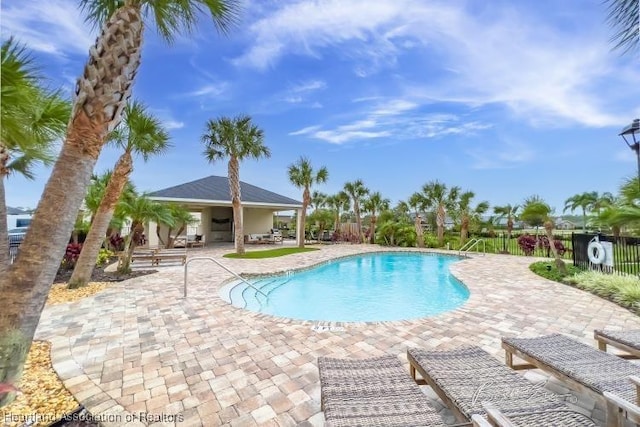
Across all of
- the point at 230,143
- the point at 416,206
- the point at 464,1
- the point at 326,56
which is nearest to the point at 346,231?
the point at 416,206

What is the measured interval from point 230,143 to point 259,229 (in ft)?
38.0

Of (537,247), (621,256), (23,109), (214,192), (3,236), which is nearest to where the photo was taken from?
(23,109)

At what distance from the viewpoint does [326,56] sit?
39.0ft

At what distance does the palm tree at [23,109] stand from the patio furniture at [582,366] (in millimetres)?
5401

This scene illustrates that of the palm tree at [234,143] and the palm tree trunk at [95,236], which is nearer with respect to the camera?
the palm tree trunk at [95,236]

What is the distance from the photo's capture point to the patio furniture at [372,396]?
6.86ft

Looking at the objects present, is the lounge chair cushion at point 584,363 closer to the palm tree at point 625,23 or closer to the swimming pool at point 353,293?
the palm tree at point 625,23

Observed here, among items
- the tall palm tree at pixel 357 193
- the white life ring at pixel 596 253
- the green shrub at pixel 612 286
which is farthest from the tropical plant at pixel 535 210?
the tall palm tree at pixel 357 193

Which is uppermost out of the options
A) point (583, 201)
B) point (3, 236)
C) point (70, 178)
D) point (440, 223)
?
point (583, 201)

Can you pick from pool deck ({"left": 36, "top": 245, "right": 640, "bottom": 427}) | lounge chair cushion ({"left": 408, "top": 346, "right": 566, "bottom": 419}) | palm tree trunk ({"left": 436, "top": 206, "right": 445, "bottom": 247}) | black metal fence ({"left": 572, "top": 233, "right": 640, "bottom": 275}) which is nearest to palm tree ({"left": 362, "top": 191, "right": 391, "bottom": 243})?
palm tree trunk ({"left": 436, "top": 206, "right": 445, "bottom": 247})

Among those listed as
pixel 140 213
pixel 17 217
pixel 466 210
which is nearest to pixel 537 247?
pixel 466 210

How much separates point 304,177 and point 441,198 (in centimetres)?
1120

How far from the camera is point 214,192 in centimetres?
2219

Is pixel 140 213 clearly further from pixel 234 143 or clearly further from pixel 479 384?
pixel 479 384
